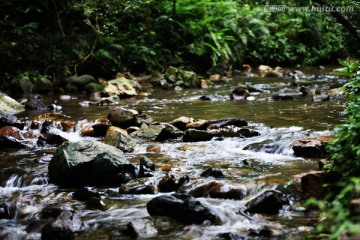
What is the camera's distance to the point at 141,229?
354cm

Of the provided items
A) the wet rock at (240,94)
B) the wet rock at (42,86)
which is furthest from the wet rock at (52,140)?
the wet rock at (42,86)

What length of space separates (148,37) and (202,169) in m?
12.6

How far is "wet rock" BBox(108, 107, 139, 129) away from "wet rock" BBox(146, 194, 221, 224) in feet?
13.3

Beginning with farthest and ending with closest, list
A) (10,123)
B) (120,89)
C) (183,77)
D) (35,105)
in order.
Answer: (183,77) < (120,89) < (35,105) < (10,123)

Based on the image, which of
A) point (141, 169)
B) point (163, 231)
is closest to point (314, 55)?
point (141, 169)

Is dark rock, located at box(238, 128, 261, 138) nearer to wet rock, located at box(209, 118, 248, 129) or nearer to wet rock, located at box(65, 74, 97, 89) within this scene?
wet rock, located at box(209, 118, 248, 129)

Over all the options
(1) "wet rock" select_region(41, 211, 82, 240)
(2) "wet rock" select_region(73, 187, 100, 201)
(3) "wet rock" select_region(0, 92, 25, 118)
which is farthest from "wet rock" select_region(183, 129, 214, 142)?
(3) "wet rock" select_region(0, 92, 25, 118)

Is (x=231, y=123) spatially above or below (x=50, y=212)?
above

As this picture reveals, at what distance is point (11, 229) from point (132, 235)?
1167 mm

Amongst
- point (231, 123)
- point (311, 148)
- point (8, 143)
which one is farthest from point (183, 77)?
point (311, 148)

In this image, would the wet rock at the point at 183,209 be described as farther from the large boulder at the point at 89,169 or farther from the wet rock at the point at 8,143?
the wet rock at the point at 8,143

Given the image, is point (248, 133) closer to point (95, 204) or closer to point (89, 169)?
point (89, 169)

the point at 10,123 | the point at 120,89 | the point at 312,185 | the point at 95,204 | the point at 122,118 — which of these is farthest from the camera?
the point at 120,89

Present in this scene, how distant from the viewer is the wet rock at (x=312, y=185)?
393 cm
